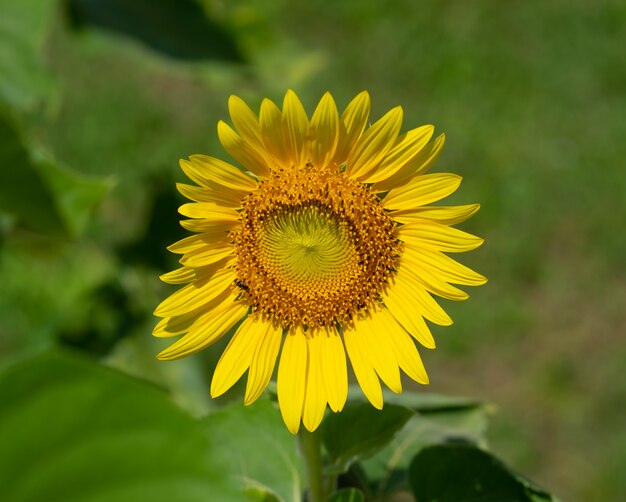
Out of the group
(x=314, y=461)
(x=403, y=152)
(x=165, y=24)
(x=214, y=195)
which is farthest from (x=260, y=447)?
(x=165, y=24)

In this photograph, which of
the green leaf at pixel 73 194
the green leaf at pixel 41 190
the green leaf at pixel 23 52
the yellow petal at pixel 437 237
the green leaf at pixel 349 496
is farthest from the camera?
the green leaf at pixel 23 52

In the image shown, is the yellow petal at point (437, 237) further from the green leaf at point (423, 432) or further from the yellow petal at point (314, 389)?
the green leaf at point (423, 432)

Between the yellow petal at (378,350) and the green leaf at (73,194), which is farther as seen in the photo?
the green leaf at (73,194)

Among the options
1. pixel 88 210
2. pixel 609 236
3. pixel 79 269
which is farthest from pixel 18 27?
pixel 609 236

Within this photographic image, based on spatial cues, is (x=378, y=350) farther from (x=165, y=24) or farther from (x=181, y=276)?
(x=165, y=24)

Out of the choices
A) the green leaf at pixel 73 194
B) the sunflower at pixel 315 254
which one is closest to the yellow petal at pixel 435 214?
the sunflower at pixel 315 254

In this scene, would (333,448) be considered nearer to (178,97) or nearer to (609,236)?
(609,236)

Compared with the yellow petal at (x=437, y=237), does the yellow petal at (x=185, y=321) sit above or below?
below

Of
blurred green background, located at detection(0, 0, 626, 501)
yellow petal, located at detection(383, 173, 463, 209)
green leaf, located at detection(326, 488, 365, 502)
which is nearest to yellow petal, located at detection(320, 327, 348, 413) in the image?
green leaf, located at detection(326, 488, 365, 502)
